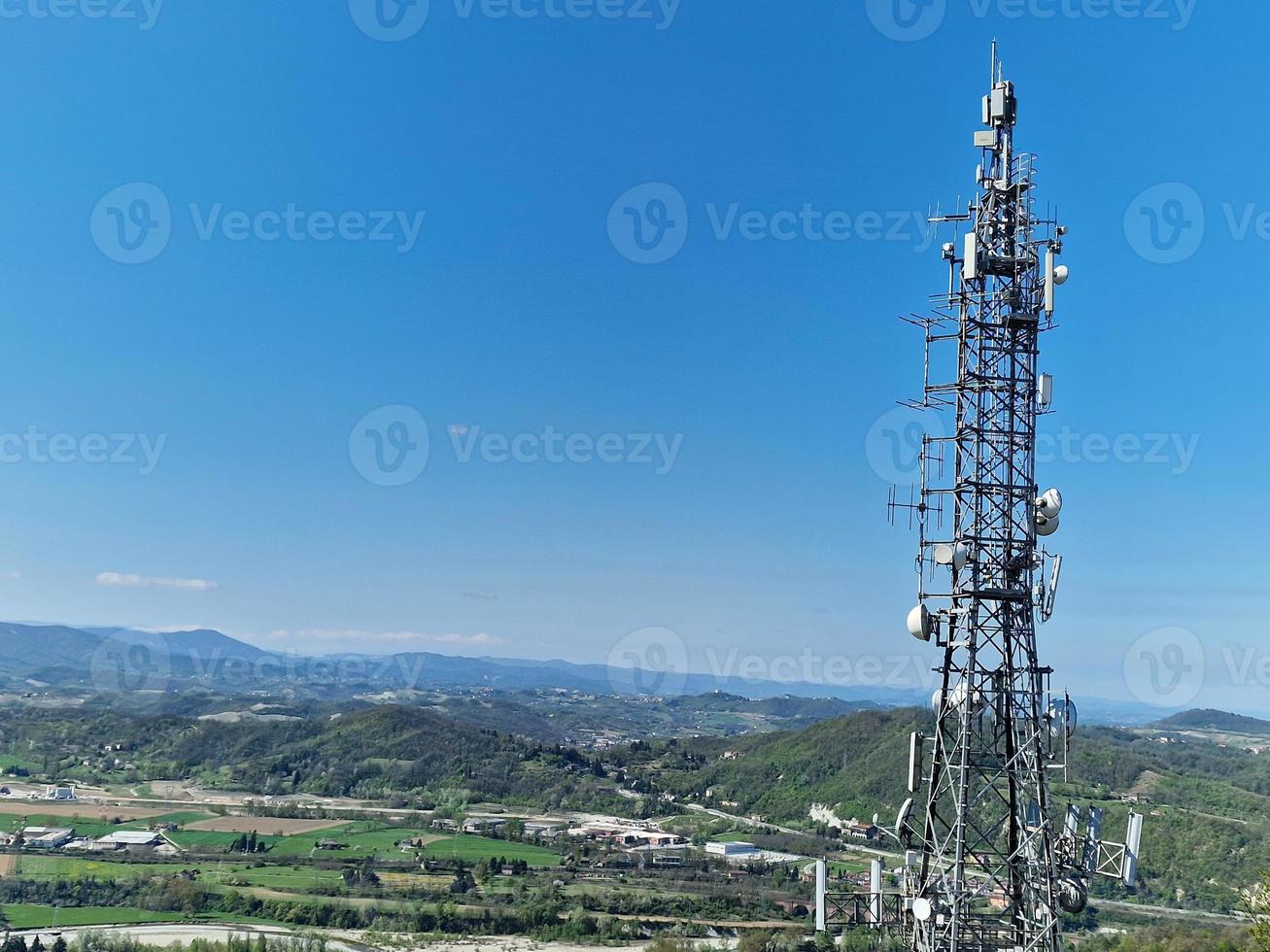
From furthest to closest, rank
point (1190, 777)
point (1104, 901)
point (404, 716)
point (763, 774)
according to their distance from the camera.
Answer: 1. point (404, 716)
2. point (763, 774)
3. point (1190, 777)
4. point (1104, 901)

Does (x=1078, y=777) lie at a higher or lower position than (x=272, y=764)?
higher

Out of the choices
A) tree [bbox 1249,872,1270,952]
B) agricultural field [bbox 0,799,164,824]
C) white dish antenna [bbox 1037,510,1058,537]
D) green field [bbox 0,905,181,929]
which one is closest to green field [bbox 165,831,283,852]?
agricultural field [bbox 0,799,164,824]

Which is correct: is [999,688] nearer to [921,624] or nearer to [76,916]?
[921,624]

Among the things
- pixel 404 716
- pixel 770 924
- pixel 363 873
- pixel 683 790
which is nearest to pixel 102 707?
pixel 404 716

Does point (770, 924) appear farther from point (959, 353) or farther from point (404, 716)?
point (404, 716)

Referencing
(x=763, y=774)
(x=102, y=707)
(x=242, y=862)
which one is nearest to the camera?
(x=242, y=862)

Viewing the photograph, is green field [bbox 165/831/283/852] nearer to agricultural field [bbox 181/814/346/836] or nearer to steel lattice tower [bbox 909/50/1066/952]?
agricultural field [bbox 181/814/346/836]

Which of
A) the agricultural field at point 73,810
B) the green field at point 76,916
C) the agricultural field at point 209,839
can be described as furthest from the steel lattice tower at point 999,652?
the agricultural field at point 73,810

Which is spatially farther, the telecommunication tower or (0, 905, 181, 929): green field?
(0, 905, 181, 929): green field
